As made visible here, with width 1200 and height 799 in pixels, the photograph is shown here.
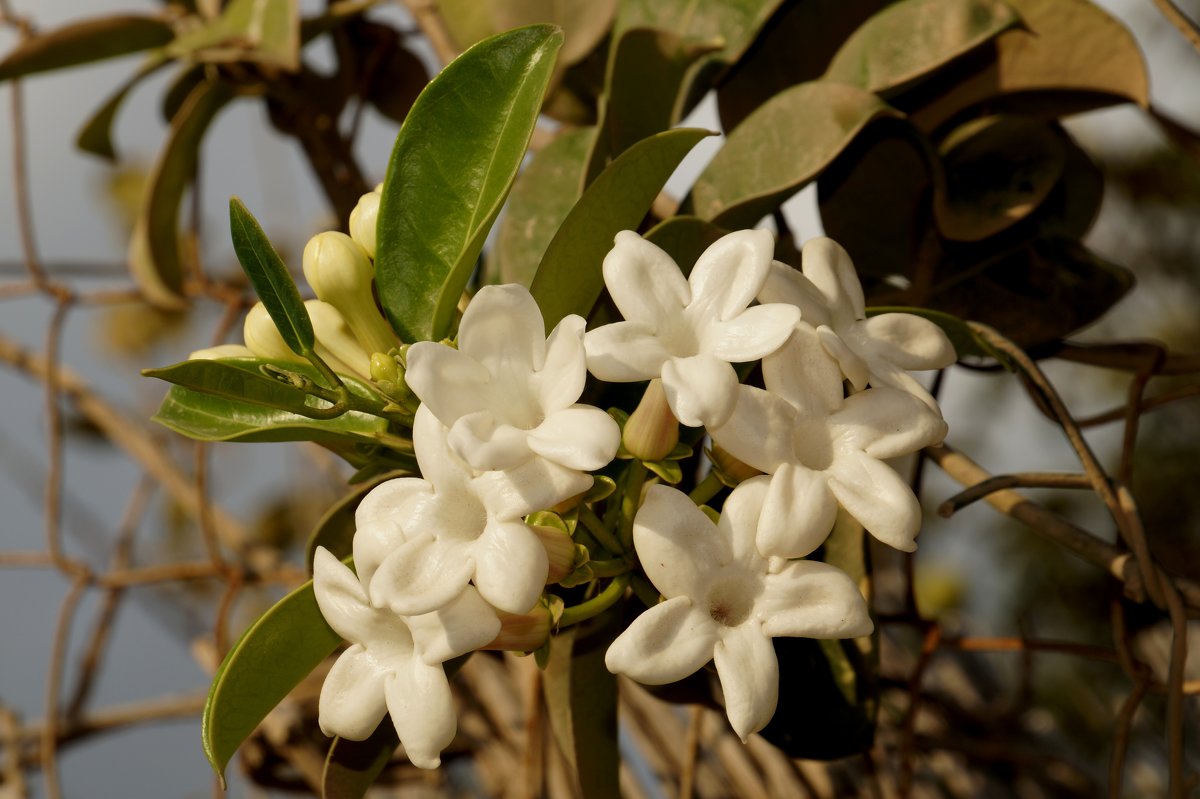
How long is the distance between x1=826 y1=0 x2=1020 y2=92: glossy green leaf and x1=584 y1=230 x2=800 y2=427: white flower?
0.88 feet

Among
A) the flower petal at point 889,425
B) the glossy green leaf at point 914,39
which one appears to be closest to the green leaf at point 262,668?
the flower petal at point 889,425

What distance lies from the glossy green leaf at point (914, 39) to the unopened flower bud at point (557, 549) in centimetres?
36

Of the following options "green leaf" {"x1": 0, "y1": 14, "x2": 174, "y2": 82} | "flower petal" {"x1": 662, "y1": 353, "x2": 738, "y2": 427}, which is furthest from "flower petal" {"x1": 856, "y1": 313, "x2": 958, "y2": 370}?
"green leaf" {"x1": 0, "y1": 14, "x2": 174, "y2": 82}

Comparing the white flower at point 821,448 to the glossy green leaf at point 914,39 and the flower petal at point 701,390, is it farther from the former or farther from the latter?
the glossy green leaf at point 914,39

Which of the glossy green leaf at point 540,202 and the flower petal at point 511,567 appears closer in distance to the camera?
the flower petal at point 511,567

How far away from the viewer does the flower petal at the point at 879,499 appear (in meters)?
0.39

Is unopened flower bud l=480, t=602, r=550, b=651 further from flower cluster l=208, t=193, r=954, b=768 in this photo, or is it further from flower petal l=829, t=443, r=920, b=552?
flower petal l=829, t=443, r=920, b=552

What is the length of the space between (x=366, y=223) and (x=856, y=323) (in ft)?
0.80

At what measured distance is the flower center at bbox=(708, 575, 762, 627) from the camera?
0.40 m

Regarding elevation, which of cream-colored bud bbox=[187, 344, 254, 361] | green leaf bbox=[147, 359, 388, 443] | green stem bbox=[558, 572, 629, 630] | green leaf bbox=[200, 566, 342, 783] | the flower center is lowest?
green leaf bbox=[200, 566, 342, 783]

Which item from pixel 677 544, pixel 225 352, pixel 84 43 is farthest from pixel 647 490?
pixel 84 43

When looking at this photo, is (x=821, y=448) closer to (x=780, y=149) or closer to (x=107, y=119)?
(x=780, y=149)

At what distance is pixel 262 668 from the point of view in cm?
47

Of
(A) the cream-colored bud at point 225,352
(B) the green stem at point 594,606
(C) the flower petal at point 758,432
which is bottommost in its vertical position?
(B) the green stem at point 594,606
